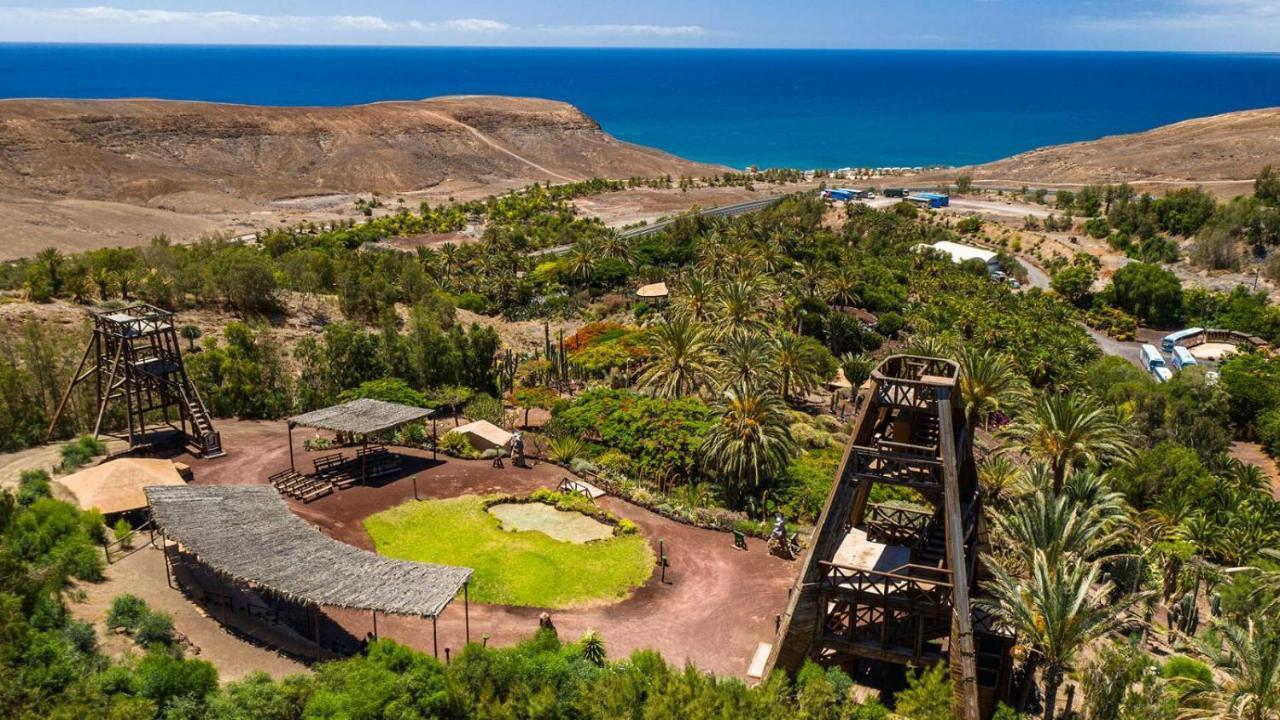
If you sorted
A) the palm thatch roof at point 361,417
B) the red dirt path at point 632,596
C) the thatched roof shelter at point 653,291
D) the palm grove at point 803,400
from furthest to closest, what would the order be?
the thatched roof shelter at point 653,291
the palm thatch roof at point 361,417
the red dirt path at point 632,596
the palm grove at point 803,400

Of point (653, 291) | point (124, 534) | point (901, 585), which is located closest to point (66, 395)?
point (124, 534)

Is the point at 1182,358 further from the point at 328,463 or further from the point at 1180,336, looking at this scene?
the point at 328,463

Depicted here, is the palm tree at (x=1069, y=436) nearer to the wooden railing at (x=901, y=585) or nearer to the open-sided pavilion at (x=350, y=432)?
the wooden railing at (x=901, y=585)

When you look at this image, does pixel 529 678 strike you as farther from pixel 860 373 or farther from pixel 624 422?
pixel 860 373

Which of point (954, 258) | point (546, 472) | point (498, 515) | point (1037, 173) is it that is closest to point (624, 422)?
point (546, 472)

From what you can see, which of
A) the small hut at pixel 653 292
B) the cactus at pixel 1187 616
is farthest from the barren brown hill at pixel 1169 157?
the cactus at pixel 1187 616

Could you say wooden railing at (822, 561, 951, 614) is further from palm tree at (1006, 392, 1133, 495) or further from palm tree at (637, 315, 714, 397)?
palm tree at (637, 315, 714, 397)
